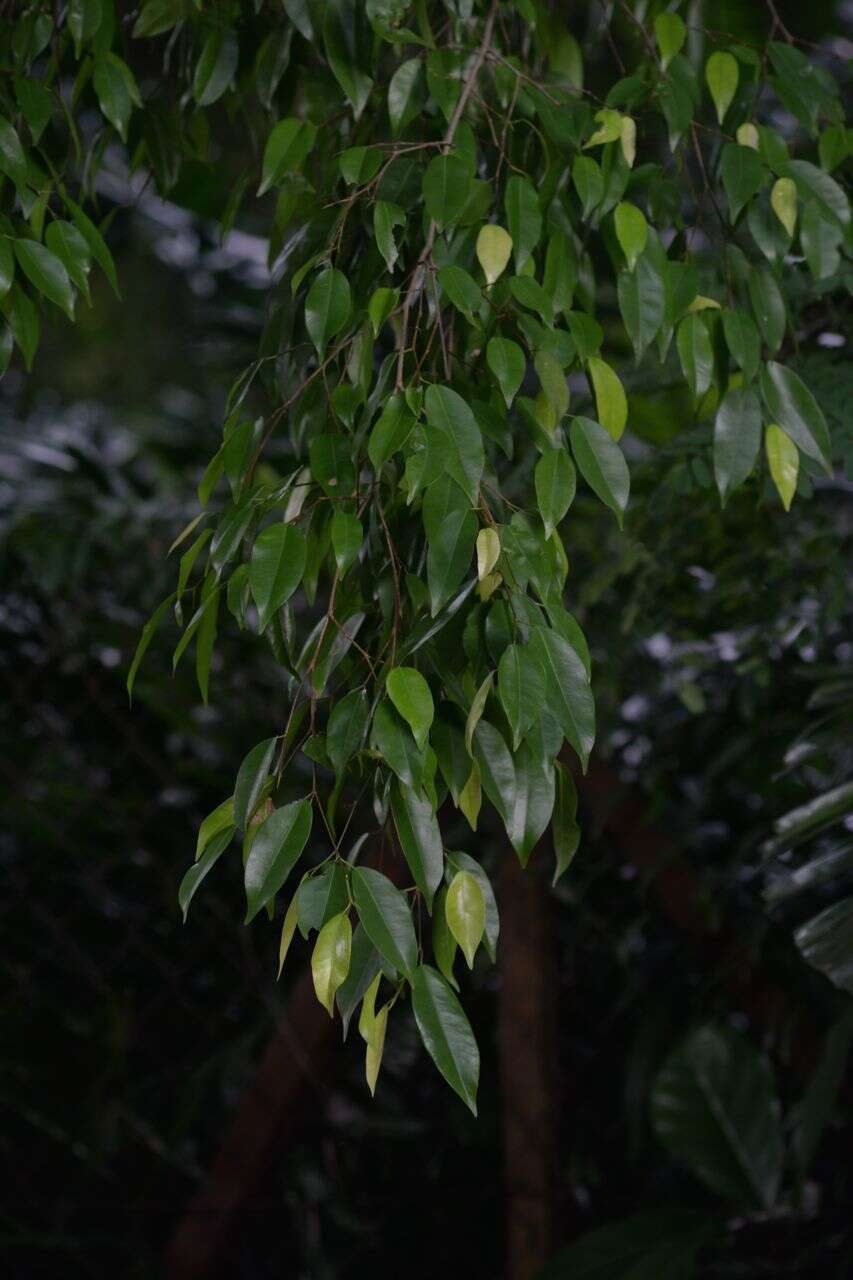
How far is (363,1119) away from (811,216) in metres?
1.23

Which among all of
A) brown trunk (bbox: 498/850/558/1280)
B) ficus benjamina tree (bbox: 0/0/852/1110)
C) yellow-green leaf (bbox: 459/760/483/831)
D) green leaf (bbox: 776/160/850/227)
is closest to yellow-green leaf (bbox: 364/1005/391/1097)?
ficus benjamina tree (bbox: 0/0/852/1110)

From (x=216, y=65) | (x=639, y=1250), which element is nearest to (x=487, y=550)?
(x=216, y=65)

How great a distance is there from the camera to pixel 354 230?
0.78m

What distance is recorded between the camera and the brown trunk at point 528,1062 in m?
1.33

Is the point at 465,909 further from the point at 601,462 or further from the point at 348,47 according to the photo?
the point at 348,47

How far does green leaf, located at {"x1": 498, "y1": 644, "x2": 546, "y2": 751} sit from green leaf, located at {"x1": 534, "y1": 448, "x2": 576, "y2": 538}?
8 centimetres

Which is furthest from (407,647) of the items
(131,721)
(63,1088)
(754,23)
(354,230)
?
(754,23)

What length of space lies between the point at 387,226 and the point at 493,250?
0.06 meters

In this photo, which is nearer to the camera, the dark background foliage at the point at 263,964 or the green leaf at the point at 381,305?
the green leaf at the point at 381,305

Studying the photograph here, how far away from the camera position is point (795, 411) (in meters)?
0.72

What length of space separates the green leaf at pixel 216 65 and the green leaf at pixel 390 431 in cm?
34

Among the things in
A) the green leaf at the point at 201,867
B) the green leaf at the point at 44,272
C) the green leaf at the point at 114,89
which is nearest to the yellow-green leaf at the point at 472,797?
the green leaf at the point at 201,867

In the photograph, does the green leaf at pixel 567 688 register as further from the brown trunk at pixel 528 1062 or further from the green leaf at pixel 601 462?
the brown trunk at pixel 528 1062

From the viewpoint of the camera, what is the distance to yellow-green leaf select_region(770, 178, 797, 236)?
2.42 ft
